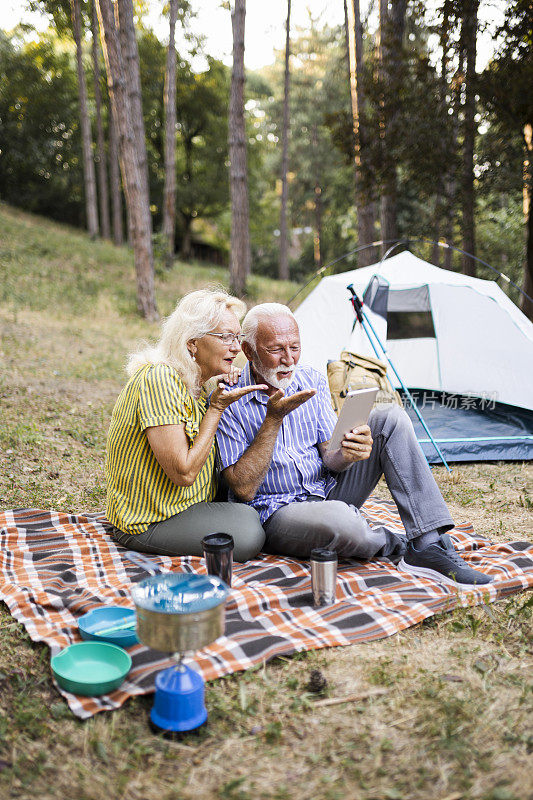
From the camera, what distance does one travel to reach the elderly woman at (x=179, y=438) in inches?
97.0

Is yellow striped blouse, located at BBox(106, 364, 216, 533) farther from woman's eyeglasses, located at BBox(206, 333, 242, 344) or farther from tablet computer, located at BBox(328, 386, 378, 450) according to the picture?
tablet computer, located at BBox(328, 386, 378, 450)

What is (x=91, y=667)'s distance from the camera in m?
2.03

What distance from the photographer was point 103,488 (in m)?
4.00

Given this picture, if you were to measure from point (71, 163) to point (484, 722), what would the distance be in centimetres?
2257

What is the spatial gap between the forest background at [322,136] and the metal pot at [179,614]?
17.9 feet

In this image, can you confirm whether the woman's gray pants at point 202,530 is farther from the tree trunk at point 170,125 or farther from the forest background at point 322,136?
the tree trunk at point 170,125

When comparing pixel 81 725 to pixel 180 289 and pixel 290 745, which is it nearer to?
pixel 290 745

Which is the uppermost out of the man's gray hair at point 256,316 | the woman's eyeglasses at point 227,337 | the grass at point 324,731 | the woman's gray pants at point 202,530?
the man's gray hair at point 256,316

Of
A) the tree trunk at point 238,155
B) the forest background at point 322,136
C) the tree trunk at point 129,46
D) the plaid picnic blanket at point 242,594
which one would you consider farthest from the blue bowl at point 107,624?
the tree trunk at point 238,155

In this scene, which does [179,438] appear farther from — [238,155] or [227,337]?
[238,155]

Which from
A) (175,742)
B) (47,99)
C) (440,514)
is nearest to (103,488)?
(440,514)

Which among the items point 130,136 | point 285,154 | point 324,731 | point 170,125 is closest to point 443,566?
point 324,731

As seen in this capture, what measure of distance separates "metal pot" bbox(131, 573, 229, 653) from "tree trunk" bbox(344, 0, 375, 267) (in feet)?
28.5

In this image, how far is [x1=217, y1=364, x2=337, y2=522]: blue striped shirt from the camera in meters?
2.73
